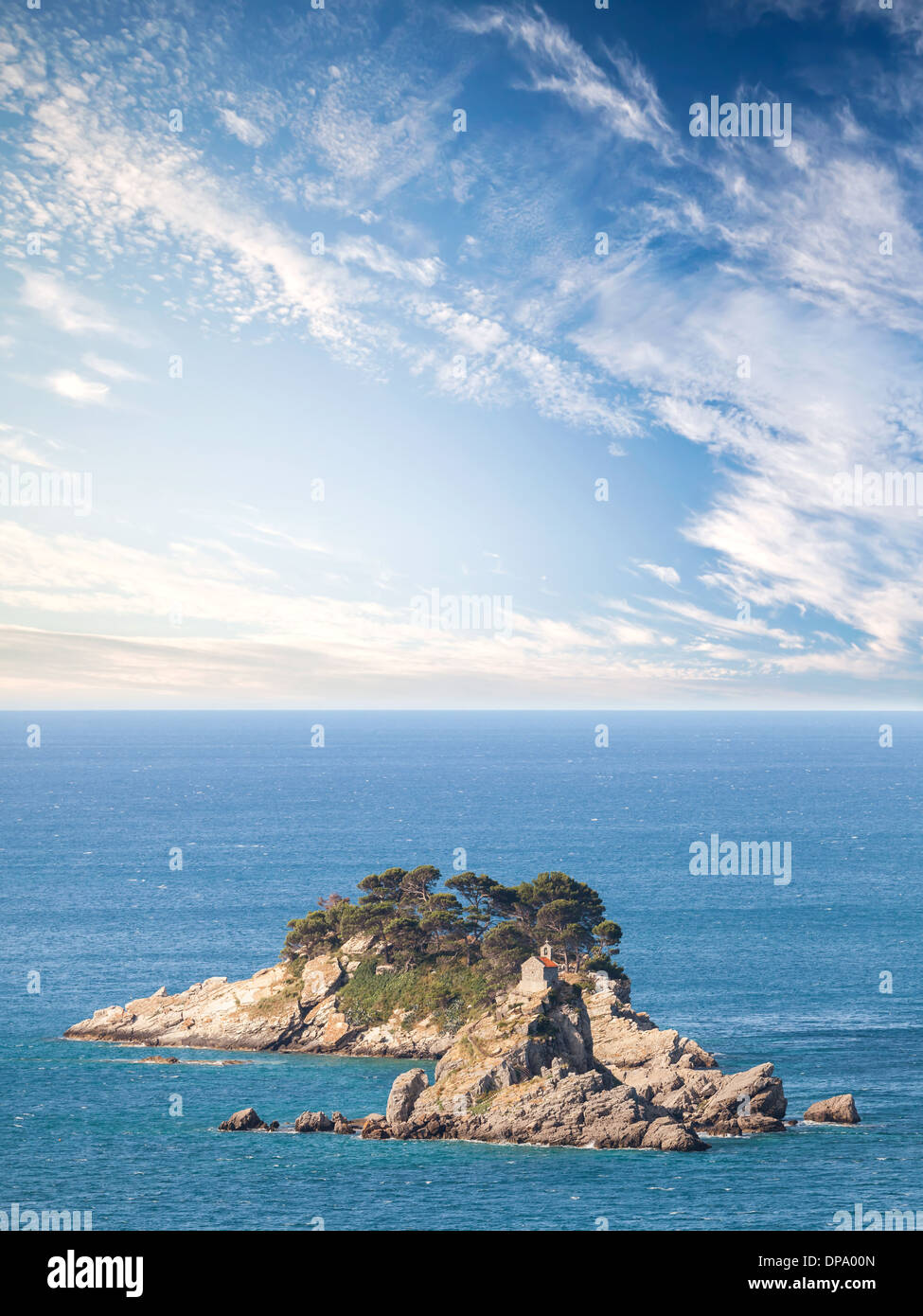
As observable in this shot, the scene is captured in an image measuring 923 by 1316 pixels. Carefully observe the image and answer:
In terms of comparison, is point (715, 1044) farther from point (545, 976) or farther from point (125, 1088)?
point (125, 1088)

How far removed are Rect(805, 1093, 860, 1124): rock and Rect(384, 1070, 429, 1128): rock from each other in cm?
2512

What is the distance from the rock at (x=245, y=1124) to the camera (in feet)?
226

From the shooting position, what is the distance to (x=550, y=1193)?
58938 millimetres

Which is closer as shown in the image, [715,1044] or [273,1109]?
[273,1109]

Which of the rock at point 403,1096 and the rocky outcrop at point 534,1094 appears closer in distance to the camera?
the rocky outcrop at point 534,1094

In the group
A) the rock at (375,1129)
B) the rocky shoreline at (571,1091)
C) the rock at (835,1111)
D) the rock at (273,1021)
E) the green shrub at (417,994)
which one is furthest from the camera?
the green shrub at (417,994)

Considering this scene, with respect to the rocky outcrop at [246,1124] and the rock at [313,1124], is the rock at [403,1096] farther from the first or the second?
the rocky outcrop at [246,1124]

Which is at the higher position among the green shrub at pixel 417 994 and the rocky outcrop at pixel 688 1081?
the green shrub at pixel 417 994

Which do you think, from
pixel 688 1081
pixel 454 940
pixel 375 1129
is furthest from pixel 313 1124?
pixel 454 940

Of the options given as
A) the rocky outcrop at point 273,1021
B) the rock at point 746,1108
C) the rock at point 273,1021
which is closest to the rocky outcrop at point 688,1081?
the rock at point 746,1108

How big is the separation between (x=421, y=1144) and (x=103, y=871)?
106m

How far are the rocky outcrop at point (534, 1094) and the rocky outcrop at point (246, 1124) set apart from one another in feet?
25.7
